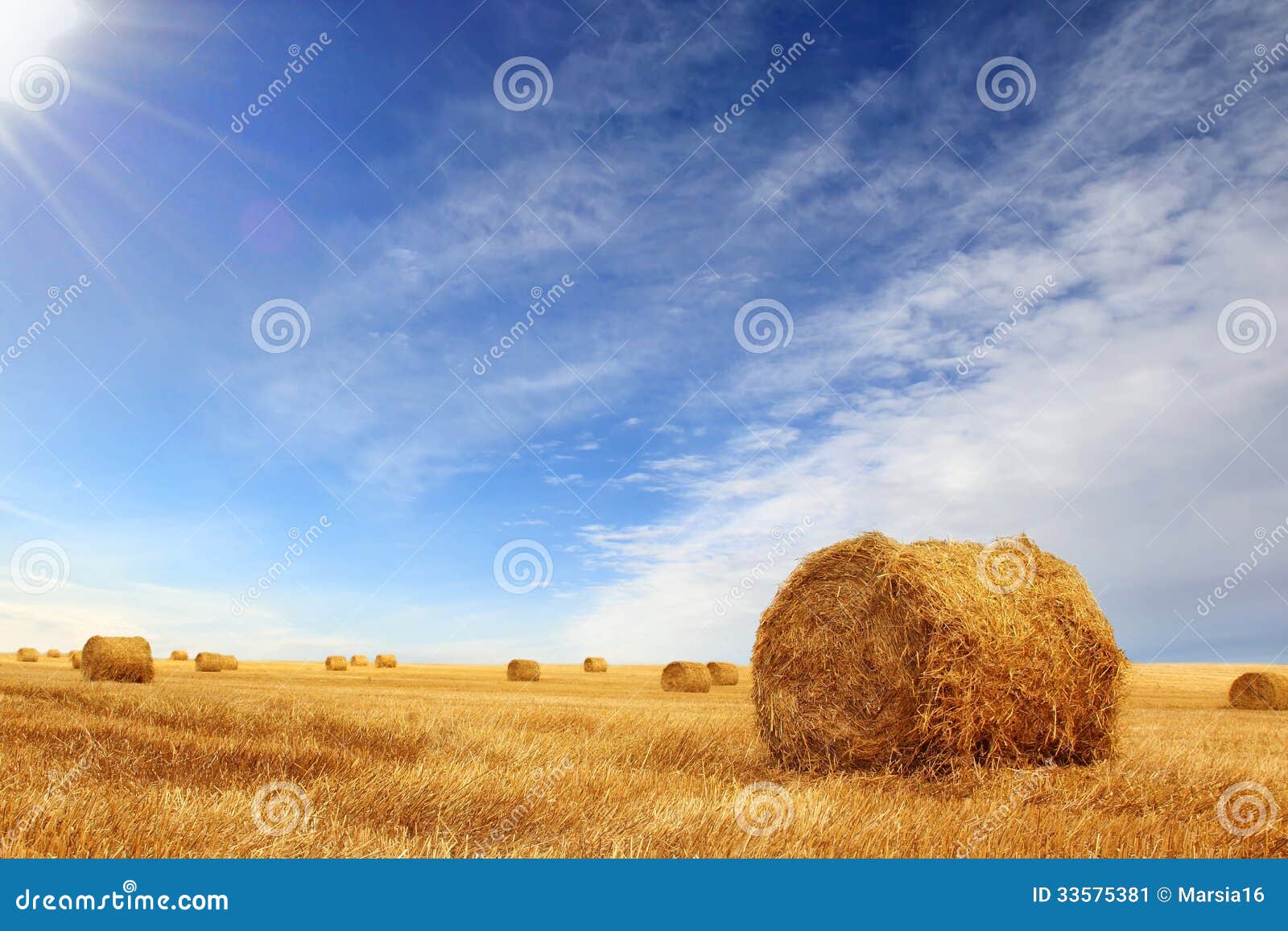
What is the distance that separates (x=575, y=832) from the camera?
541 cm

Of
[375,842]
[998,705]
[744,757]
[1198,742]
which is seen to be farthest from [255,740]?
[1198,742]

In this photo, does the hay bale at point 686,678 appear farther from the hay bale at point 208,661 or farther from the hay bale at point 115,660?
the hay bale at point 208,661

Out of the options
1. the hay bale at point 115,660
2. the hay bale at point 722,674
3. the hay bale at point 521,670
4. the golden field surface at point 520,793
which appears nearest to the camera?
the golden field surface at point 520,793

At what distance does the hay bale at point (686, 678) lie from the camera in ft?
90.2

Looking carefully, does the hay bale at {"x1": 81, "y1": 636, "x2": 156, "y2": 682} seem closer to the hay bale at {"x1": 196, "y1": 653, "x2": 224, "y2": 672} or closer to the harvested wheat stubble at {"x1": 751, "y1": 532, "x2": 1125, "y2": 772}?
the hay bale at {"x1": 196, "y1": 653, "x2": 224, "y2": 672}

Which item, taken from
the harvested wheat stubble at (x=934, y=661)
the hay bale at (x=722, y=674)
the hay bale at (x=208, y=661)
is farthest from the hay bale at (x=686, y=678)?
the hay bale at (x=208, y=661)

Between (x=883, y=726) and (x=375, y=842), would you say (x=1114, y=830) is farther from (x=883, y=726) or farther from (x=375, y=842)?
(x=375, y=842)

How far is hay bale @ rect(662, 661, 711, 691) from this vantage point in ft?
90.2

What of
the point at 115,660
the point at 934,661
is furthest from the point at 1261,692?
the point at 115,660

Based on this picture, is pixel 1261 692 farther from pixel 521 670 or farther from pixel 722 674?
pixel 521 670

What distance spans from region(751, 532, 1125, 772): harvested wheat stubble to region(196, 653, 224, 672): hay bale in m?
38.4

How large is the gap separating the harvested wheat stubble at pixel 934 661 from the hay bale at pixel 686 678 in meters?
17.5

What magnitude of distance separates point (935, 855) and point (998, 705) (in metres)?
3.84

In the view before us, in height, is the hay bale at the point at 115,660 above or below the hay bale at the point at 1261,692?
above
